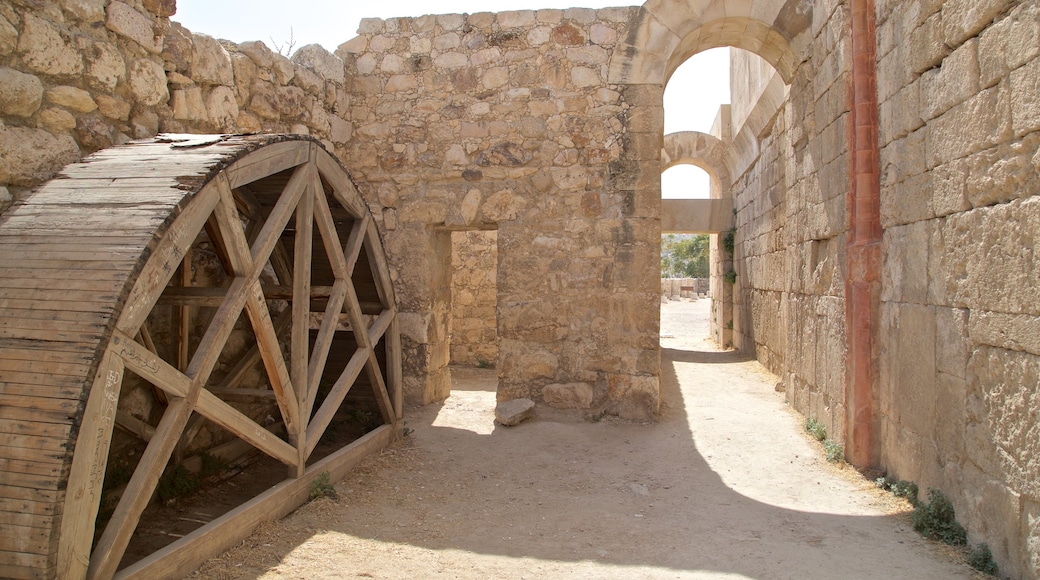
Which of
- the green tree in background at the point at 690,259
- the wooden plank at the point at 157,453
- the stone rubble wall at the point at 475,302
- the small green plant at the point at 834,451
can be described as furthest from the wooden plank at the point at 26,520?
the green tree in background at the point at 690,259

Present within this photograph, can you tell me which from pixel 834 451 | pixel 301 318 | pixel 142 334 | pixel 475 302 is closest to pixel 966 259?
pixel 834 451

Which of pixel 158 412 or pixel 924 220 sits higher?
pixel 924 220

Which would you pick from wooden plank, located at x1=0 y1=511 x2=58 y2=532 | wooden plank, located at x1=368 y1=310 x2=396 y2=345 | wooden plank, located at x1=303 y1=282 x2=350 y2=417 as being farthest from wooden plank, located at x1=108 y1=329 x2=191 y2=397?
wooden plank, located at x1=368 y1=310 x2=396 y2=345

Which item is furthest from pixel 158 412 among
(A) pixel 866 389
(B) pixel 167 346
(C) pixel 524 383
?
(A) pixel 866 389

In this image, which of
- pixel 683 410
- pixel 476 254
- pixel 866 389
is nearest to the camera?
pixel 866 389

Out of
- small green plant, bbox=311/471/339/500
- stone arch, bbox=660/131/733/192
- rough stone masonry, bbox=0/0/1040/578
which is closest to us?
rough stone masonry, bbox=0/0/1040/578

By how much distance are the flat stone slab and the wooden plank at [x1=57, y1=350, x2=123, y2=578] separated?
3.93 meters

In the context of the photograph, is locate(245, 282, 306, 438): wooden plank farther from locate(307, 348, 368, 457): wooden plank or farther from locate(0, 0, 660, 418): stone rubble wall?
locate(0, 0, 660, 418): stone rubble wall

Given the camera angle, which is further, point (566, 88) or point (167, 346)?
point (566, 88)

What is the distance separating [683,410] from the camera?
669cm

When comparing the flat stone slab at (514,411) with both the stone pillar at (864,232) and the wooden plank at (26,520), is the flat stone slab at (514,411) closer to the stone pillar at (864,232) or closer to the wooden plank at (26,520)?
the stone pillar at (864,232)

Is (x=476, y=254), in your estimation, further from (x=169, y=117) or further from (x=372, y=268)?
(x=169, y=117)

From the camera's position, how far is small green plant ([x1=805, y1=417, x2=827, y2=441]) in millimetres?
5465

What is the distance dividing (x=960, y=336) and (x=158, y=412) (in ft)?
15.7
